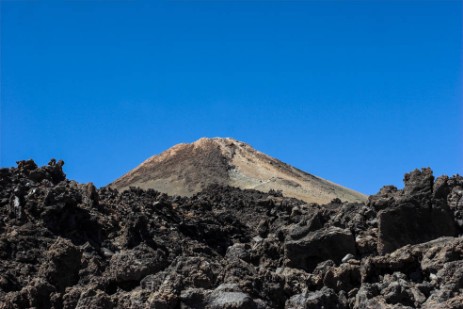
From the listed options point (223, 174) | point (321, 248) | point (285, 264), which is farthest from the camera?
point (223, 174)

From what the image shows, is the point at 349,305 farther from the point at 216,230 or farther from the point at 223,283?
the point at 216,230

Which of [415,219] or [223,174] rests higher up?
[223,174]

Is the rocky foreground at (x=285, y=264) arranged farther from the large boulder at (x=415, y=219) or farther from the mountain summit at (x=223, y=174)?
the mountain summit at (x=223, y=174)

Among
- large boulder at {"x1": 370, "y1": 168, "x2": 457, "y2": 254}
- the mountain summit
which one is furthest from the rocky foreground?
the mountain summit

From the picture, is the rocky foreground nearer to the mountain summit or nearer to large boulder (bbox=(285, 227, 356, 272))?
large boulder (bbox=(285, 227, 356, 272))

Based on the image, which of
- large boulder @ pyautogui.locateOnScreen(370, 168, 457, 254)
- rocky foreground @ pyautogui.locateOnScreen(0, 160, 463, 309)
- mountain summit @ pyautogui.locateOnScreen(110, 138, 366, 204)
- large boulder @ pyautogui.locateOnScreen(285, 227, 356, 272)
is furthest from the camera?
mountain summit @ pyautogui.locateOnScreen(110, 138, 366, 204)

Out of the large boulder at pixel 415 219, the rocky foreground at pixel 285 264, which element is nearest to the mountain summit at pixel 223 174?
Result: the rocky foreground at pixel 285 264

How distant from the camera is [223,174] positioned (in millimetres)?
91062

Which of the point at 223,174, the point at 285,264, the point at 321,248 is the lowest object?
the point at 285,264

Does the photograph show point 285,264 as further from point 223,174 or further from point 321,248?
point 223,174

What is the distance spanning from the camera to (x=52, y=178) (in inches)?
1534

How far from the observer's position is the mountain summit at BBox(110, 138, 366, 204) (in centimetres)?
8588

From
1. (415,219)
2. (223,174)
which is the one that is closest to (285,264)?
(415,219)

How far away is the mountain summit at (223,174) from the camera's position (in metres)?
85.9
